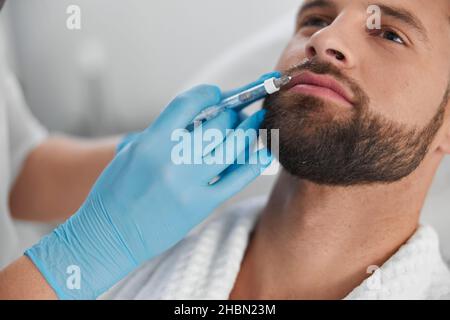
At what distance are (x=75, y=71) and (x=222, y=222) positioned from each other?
77cm

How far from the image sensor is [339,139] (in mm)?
940

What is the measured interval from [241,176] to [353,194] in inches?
9.6

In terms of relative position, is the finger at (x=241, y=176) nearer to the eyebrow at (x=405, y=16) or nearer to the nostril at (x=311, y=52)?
the nostril at (x=311, y=52)

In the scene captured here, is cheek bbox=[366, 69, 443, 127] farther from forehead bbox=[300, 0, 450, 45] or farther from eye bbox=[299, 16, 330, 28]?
eye bbox=[299, 16, 330, 28]

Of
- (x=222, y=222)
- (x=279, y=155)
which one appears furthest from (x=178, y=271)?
(x=279, y=155)

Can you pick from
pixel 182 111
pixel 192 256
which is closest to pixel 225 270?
pixel 192 256

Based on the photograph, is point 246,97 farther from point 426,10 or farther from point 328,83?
point 426,10

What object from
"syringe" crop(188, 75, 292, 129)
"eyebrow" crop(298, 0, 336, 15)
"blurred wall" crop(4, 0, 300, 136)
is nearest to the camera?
"syringe" crop(188, 75, 292, 129)

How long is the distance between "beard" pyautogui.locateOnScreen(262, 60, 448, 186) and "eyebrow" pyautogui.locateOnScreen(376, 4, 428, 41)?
0.47ft

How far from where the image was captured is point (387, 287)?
3.43 ft

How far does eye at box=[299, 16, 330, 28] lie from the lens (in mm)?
1077

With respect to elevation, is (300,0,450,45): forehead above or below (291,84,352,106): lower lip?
above

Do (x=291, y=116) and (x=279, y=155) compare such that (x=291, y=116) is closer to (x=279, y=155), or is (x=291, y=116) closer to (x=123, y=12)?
(x=279, y=155)

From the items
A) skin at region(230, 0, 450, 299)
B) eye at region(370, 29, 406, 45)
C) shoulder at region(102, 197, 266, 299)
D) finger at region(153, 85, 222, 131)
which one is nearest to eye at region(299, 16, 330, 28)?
skin at region(230, 0, 450, 299)
